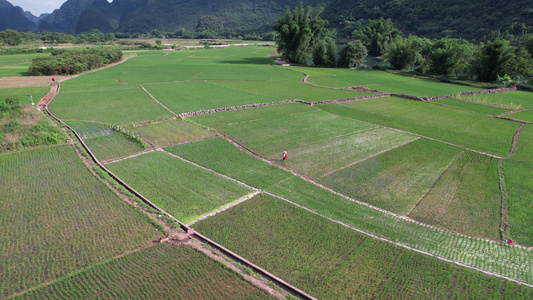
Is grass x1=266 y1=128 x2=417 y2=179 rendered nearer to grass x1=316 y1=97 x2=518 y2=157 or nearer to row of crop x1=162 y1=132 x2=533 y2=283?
row of crop x1=162 y1=132 x2=533 y2=283

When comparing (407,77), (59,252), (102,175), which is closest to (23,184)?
(102,175)

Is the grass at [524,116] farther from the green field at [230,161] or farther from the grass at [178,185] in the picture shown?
the grass at [178,185]

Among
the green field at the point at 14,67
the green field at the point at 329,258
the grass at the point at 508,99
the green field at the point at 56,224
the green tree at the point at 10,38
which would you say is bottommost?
the green field at the point at 329,258

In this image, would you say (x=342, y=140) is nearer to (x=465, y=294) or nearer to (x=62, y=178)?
(x=465, y=294)

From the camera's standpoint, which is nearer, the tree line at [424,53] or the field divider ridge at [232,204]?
the field divider ridge at [232,204]

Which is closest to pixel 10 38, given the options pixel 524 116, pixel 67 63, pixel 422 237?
pixel 67 63

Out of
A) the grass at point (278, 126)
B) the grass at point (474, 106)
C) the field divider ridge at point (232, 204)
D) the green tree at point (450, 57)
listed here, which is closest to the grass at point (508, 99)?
the grass at point (474, 106)
